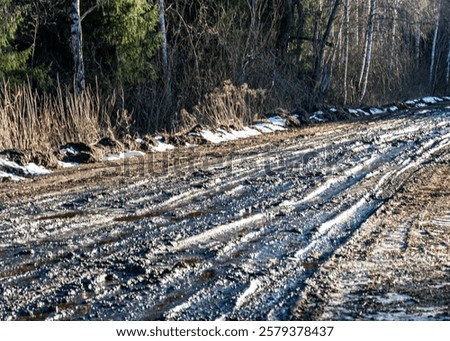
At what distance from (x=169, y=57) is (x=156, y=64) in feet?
1.71

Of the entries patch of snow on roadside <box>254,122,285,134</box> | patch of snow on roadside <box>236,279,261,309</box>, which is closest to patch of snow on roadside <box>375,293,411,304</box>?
patch of snow on roadside <box>236,279,261,309</box>

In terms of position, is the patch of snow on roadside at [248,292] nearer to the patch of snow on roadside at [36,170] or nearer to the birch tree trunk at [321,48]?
the patch of snow on roadside at [36,170]

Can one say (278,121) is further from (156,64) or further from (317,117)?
(156,64)

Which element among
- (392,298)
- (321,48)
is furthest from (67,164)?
(321,48)

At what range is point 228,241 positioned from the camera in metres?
5.78

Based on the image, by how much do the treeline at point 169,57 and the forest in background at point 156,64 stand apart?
33mm

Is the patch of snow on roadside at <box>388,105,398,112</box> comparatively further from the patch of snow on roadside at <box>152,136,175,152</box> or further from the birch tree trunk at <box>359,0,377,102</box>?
the patch of snow on roadside at <box>152,136,175,152</box>

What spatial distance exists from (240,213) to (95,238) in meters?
1.69

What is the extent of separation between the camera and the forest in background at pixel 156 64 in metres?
15.2

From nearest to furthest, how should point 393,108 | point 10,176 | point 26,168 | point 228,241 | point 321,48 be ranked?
point 228,241 → point 10,176 → point 26,168 → point 321,48 → point 393,108

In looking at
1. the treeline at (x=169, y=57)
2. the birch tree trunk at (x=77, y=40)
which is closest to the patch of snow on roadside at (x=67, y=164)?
the treeline at (x=169, y=57)

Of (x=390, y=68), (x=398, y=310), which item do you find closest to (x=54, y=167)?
(x=398, y=310)

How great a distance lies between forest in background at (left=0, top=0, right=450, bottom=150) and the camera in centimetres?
1523

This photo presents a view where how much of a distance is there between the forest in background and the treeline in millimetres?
33
